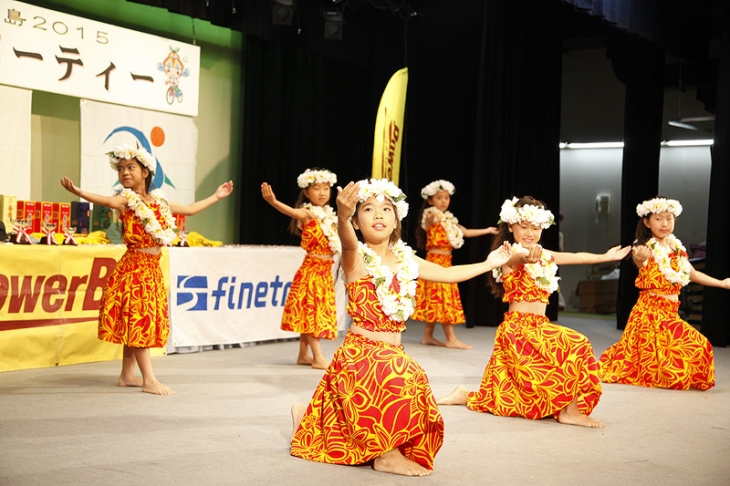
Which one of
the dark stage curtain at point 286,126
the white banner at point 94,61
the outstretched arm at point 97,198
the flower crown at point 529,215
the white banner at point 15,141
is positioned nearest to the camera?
the flower crown at point 529,215

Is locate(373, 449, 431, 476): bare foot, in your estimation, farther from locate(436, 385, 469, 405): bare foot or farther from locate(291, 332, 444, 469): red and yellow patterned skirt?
locate(436, 385, 469, 405): bare foot

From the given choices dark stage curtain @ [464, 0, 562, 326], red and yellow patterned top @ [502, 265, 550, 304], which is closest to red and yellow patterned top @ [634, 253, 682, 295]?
red and yellow patterned top @ [502, 265, 550, 304]

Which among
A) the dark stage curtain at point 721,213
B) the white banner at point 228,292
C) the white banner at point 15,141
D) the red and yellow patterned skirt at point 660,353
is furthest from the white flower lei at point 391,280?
the dark stage curtain at point 721,213

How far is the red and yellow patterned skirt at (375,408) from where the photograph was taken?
2.98 m

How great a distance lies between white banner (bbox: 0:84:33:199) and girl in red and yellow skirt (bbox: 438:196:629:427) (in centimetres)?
402

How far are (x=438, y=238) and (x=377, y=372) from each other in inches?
157

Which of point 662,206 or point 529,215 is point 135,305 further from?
point 662,206

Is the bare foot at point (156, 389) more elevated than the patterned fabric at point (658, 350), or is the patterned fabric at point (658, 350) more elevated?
the patterned fabric at point (658, 350)

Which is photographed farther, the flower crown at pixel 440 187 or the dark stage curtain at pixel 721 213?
the dark stage curtain at pixel 721 213

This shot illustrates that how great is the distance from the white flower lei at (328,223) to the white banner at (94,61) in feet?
7.92

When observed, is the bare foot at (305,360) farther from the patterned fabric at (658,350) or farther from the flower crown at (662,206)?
the flower crown at (662,206)

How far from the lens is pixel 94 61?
22.3 feet

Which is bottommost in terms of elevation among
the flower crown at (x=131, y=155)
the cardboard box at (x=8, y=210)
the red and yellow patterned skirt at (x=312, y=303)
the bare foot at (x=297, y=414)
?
the bare foot at (x=297, y=414)

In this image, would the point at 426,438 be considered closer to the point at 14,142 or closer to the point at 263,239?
the point at 14,142
